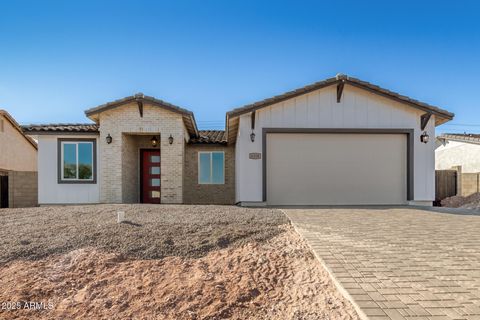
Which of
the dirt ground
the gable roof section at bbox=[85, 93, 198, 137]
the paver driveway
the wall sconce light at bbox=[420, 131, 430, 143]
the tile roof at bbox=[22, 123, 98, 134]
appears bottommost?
the dirt ground

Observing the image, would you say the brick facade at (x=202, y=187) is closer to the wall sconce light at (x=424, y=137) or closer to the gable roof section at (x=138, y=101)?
the gable roof section at (x=138, y=101)

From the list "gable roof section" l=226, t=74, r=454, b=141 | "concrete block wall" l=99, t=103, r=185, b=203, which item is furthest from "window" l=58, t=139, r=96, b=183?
"gable roof section" l=226, t=74, r=454, b=141

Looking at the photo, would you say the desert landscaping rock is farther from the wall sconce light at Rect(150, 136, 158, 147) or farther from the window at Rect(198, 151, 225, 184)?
the window at Rect(198, 151, 225, 184)

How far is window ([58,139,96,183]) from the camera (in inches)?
432

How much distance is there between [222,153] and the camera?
12.8m

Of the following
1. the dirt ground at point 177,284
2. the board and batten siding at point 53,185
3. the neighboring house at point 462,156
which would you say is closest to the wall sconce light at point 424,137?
the neighboring house at point 462,156

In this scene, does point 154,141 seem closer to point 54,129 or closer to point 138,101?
point 138,101

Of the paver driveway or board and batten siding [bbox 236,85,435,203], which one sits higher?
board and batten siding [bbox 236,85,435,203]

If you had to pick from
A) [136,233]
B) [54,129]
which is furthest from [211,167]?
[136,233]

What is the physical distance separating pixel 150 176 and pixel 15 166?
941cm

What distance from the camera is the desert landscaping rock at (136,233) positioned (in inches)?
178

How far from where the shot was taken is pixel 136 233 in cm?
519

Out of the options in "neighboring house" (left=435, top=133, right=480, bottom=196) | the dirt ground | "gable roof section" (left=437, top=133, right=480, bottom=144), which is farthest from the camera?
"gable roof section" (left=437, top=133, right=480, bottom=144)

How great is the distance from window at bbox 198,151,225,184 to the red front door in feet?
6.57
